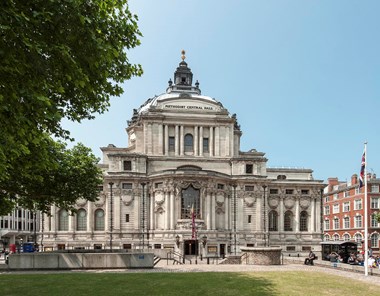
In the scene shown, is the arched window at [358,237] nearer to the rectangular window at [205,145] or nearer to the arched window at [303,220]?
the arched window at [303,220]

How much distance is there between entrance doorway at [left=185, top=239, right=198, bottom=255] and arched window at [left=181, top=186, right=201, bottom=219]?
12.8 feet

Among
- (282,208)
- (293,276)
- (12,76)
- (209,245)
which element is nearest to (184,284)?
(293,276)

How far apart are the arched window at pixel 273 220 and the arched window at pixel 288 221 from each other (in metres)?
1.85

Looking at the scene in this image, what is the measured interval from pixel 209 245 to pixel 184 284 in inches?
1518

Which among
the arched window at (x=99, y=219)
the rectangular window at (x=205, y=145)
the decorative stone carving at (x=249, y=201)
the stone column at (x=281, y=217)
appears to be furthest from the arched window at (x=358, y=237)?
the arched window at (x=99, y=219)

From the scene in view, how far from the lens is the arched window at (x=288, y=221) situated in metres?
69.0

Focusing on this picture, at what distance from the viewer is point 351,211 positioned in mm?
80938

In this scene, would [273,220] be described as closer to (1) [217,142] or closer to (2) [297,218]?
(2) [297,218]

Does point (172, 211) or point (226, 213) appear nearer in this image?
point (172, 211)

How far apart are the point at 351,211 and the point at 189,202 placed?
130ft

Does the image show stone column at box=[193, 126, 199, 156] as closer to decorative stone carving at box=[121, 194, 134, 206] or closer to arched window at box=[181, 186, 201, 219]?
arched window at box=[181, 186, 201, 219]

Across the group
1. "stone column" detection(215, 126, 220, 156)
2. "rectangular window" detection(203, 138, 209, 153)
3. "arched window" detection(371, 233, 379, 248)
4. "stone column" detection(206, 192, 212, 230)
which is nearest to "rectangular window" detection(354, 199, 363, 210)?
"arched window" detection(371, 233, 379, 248)

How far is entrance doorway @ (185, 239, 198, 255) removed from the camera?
5891 cm

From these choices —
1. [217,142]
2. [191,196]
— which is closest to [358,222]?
[217,142]
